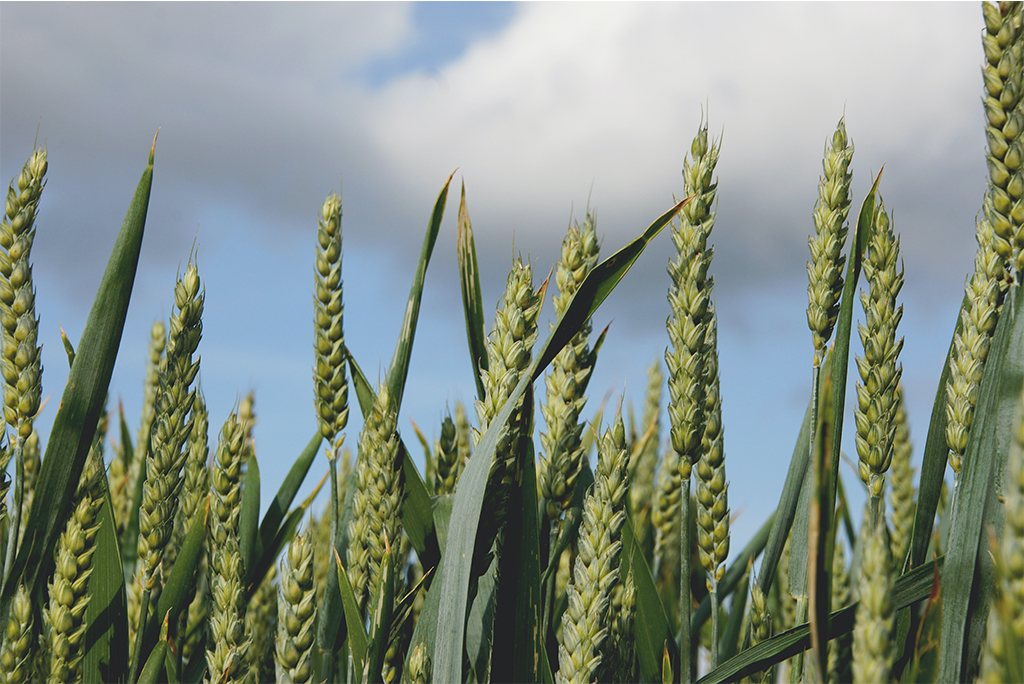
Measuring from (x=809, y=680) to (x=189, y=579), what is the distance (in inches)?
59.9

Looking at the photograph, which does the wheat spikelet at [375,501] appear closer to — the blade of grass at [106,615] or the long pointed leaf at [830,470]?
the blade of grass at [106,615]

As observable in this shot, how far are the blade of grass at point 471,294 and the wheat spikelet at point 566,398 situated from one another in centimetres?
16

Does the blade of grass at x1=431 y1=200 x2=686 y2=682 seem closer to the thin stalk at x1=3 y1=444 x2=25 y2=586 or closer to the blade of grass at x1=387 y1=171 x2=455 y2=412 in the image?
the blade of grass at x1=387 y1=171 x2=455 y2=412

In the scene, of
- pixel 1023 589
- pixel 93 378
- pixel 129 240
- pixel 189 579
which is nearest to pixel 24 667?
pixel 189 579

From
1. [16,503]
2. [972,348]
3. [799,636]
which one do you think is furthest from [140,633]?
[972,348]

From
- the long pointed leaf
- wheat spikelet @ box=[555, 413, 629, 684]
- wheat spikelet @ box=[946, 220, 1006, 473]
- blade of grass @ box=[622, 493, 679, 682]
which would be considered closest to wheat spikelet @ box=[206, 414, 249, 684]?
wheat spikelet @ box=[555, 413, 629, 684]

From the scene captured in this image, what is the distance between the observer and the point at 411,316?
6.32ft

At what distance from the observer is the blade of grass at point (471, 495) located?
1100 mm

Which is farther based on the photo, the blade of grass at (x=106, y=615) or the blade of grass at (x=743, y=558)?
the blade of grass at (x=743, y=558)

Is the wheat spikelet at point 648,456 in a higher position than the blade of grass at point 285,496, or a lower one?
higher

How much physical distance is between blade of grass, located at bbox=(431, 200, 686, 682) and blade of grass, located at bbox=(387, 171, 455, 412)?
0.73 meters

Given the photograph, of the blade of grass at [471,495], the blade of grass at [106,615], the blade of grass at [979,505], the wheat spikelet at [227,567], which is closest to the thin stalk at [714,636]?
the blade of grass at [979,505]

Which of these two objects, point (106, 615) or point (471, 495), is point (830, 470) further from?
point (106, 615)

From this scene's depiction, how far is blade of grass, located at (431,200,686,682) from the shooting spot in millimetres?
1100
